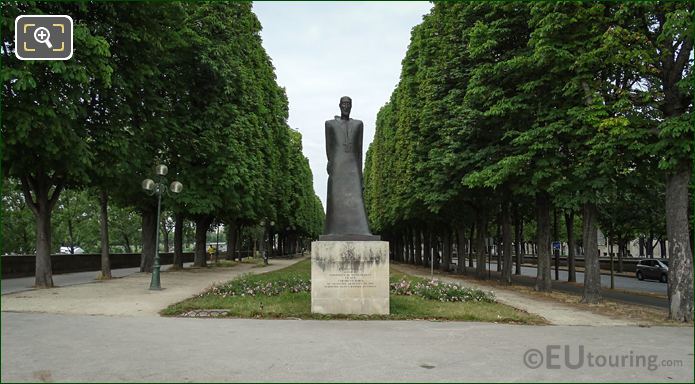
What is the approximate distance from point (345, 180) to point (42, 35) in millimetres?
7561

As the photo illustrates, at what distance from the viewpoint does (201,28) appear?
29.4 m

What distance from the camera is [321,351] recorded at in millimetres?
8492

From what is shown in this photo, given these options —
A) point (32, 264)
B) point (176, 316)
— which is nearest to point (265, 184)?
point (32, 264)

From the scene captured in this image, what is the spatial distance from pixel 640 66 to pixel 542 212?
8.98m

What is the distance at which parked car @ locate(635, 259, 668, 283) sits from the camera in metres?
37.2

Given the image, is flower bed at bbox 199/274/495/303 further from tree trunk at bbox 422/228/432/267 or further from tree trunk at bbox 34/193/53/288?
tree trunk at bbox 422/228/432/267

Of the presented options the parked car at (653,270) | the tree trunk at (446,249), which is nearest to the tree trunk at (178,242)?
the tree trunk at (446,249)

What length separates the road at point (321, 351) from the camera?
7.04 metres

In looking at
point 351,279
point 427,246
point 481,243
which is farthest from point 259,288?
point 427,246

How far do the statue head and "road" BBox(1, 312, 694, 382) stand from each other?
217 inches

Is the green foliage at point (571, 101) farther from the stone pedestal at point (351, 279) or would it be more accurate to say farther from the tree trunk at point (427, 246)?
the tree trunk at point (427, 246)

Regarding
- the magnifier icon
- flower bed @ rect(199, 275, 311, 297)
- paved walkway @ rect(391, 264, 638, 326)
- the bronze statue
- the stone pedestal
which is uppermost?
the magnifier icon

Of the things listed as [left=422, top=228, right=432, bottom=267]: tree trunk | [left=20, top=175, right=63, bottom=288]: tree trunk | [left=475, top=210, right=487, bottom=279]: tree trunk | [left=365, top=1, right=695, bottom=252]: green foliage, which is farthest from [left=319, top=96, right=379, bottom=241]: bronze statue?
[left=422, top=228, right=432, bottom=267]: tree trunk

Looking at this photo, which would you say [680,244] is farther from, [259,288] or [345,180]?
[259,288]
